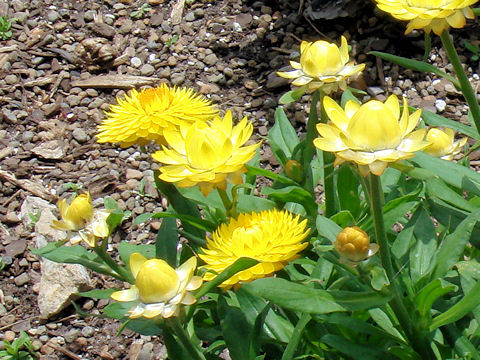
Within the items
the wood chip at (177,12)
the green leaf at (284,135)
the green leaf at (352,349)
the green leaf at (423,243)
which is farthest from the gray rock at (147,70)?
the green leaf at (352,349)

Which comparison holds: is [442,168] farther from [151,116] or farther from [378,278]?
[151,116]

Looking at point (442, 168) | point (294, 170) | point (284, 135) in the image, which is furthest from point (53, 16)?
point (442, 168)

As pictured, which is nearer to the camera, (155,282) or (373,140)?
(373,140)

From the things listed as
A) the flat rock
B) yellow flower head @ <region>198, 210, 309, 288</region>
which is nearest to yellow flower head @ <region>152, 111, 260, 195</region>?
yellow flower head @ <region>198, 210, 309, 288</region>

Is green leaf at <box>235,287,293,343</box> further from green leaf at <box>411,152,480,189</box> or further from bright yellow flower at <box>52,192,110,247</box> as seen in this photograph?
green leaf at <box>411,152,480,189</box>

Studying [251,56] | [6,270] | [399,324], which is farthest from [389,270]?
[251,56]

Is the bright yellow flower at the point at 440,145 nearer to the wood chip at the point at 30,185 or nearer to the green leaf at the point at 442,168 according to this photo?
the green leaf at the point at 442,168
